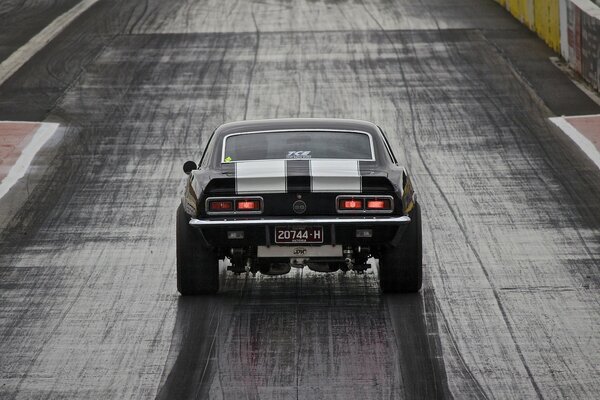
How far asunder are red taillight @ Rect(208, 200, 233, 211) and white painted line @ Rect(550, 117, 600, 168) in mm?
6867

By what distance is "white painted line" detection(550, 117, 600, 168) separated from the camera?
634 inches

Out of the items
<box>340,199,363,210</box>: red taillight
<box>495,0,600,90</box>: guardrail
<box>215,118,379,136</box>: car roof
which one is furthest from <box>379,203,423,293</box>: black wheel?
<box>495,0,600,90</box>: guardrail

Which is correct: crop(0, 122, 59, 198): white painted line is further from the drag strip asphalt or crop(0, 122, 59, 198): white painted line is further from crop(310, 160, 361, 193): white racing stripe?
crop(310, 160, 361, 193): white racing stripe

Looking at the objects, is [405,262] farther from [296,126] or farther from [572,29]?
[572,29]

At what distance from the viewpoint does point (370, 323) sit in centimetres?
972

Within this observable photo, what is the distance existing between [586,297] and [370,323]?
1814mm

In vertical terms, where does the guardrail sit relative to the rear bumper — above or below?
below

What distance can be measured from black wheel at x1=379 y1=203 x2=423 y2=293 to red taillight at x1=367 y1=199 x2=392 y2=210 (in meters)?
0.27

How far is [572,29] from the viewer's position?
2106 centimetres

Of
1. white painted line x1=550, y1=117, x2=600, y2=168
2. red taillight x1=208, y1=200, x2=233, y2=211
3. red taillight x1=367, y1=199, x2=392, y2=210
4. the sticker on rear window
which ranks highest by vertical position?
the sticker on rear window

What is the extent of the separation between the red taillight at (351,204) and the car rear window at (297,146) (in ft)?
2.13

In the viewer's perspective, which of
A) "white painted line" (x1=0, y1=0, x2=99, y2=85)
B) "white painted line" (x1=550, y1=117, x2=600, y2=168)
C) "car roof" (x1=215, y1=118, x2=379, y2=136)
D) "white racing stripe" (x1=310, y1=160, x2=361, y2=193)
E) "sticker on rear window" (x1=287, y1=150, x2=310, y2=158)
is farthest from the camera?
"white painted line" (x1=0, y1=0, x2=99, y2=85)

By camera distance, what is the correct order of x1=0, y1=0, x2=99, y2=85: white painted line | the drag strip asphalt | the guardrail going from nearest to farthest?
the drag strip asphalt < the guardrail < x1=0, y1=0, x2=99, y2=85: white painted line

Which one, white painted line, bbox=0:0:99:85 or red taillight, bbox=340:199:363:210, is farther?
white painted line, bbox=0:0:99:85
